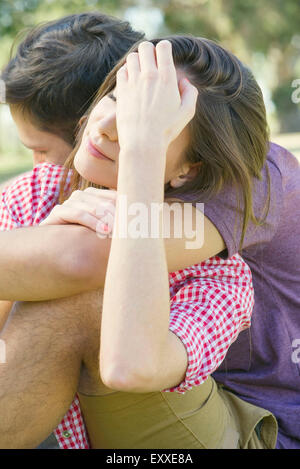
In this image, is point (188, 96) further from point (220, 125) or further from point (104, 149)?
point (104, 149)

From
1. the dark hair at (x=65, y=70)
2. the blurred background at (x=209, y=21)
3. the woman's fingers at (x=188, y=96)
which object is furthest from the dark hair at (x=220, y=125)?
the blurred background at (x=209, y=21)

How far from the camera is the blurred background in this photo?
19.7 metres

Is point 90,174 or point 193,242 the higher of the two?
point 90,174

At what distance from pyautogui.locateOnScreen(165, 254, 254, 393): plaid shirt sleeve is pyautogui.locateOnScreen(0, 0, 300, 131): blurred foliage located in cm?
1810

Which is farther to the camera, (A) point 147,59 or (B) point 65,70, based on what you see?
(B) point 65,70

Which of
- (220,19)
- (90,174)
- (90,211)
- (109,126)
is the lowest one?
(90,211)

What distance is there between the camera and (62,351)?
1.90 m

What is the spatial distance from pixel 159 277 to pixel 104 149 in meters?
0.57

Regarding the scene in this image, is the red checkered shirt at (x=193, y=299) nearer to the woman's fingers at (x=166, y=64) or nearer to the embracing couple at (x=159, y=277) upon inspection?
the embracing couple at (x=159, y=277)

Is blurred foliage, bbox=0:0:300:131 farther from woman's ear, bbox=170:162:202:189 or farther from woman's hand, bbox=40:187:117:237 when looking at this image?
woman's hand, bbox=40:187:117:237

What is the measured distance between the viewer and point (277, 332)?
7.81ft

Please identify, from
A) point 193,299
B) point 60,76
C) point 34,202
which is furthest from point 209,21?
point 193,299

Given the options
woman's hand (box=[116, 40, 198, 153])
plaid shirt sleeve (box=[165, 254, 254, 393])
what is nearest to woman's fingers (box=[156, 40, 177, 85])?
woman's hand (box=[116, 40, 198, 153])
